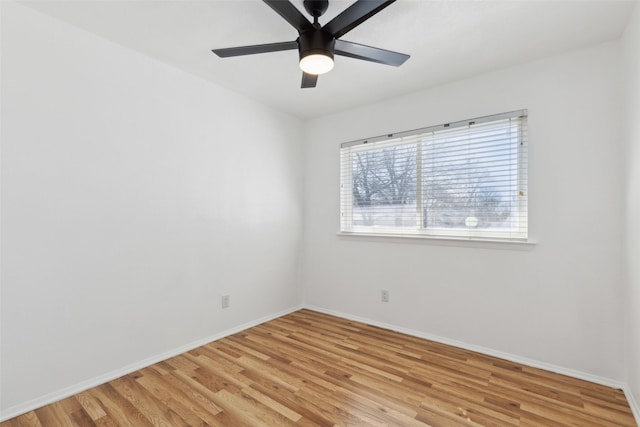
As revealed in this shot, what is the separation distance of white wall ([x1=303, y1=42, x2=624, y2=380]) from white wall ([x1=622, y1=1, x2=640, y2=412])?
0.49 ft

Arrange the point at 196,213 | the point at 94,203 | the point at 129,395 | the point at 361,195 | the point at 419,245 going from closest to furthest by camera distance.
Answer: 1. the point at 129,395
2. the point at 94,203
3. the point at 196,213
4. the point at 419,245
5. the point at 361,195

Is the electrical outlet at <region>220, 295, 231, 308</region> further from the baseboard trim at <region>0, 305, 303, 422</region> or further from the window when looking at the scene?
the window

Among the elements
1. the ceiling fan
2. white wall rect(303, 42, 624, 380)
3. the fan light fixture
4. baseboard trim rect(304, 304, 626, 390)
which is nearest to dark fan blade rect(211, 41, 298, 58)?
the ceiling fan

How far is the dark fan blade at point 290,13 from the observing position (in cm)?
143

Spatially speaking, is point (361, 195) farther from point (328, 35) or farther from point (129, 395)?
point (129, 395)

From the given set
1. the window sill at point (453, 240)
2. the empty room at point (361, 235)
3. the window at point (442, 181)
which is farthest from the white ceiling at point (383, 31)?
the window sill at point (453, 240)

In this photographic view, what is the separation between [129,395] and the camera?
202 centimetres

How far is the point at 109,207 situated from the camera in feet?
7.30

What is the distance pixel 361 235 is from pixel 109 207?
2358 millimetres

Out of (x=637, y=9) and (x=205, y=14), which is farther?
(x=205, y=14)

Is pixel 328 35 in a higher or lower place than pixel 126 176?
higher

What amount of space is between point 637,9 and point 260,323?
12.6ft

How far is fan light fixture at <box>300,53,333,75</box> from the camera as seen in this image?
5.74 ft

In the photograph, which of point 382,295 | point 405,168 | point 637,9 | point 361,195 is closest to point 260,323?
point 382,295
